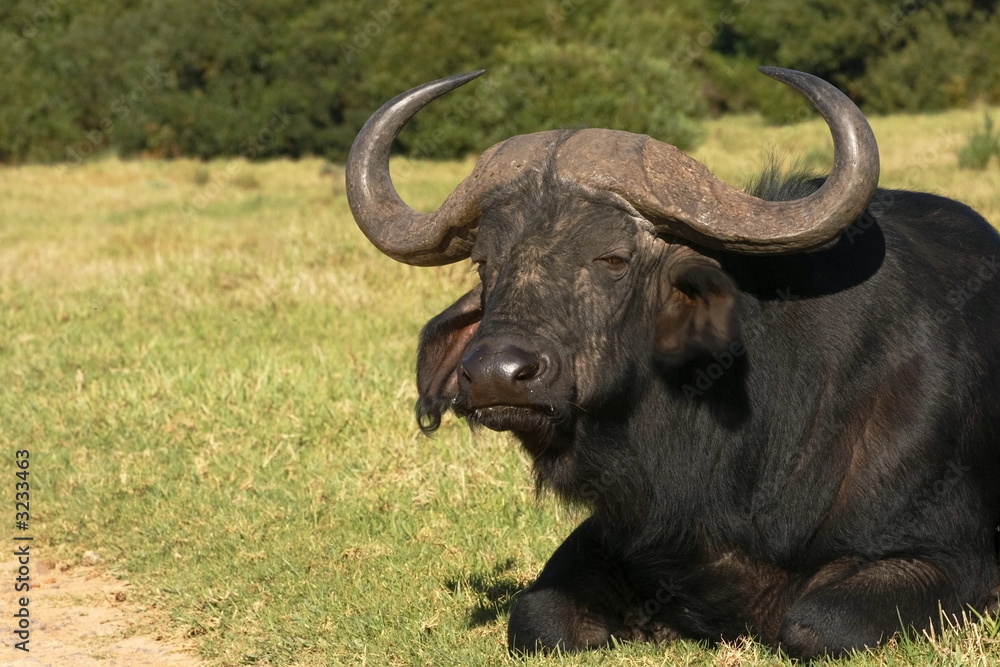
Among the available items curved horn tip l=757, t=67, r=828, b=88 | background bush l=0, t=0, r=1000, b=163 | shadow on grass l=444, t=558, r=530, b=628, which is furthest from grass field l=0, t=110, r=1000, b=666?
background bush l=0, t=0, r=1000, b=163

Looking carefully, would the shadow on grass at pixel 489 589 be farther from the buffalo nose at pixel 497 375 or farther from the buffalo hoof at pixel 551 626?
the buffalo nose at pixel 497 375

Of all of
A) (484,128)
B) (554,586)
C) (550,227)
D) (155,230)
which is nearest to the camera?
A: (550,227)

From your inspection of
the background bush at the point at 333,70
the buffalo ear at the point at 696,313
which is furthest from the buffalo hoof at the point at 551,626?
the background bush at the point at 333,70

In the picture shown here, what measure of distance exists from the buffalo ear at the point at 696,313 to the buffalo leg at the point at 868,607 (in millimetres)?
823

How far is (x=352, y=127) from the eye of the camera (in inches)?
1507

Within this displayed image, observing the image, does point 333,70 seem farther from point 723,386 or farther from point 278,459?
point 723,386

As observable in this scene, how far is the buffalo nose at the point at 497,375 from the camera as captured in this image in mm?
3562

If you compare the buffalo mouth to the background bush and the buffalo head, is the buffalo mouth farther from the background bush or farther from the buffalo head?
the background bush

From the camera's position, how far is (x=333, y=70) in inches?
1540

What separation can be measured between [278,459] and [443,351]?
257cm

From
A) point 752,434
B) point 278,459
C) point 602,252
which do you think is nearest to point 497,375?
point 602,252

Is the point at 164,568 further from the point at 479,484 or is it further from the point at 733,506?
the point at 733,506

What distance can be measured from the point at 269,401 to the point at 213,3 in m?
34.1

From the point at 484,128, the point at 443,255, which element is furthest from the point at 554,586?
the point at 484,128
